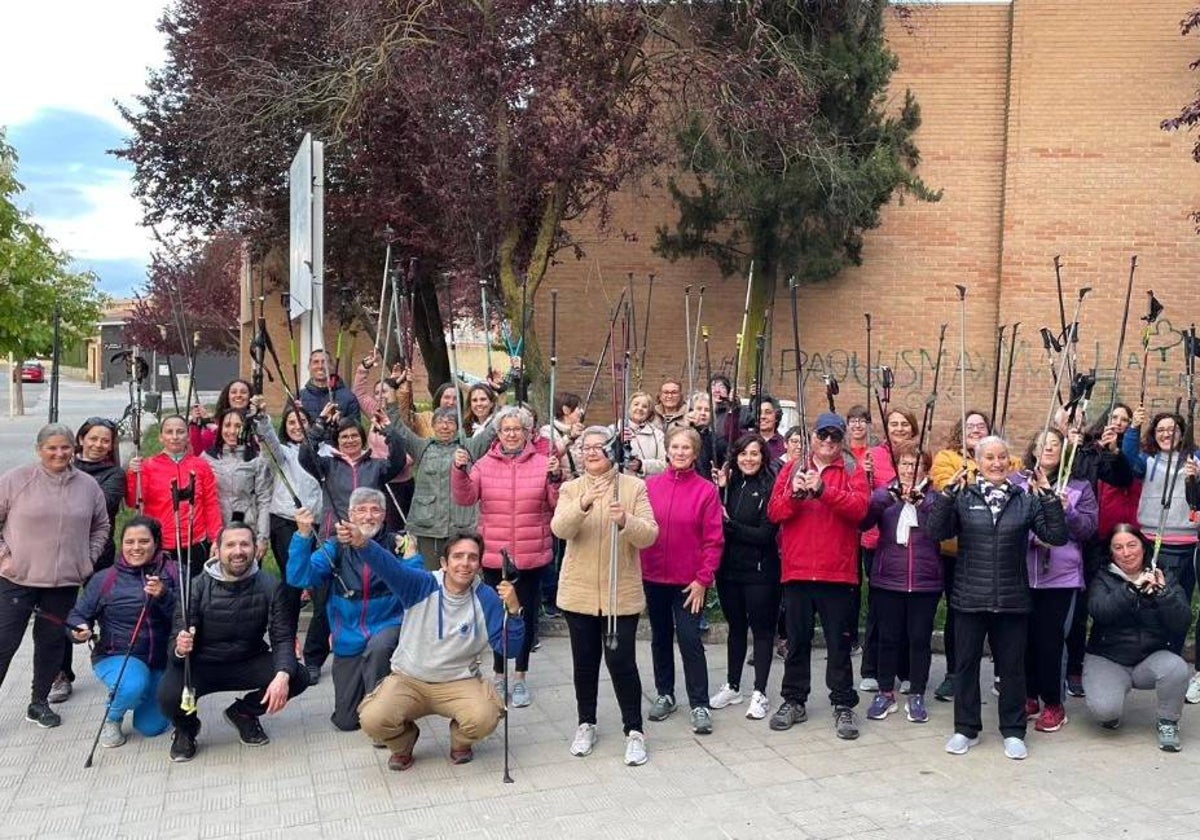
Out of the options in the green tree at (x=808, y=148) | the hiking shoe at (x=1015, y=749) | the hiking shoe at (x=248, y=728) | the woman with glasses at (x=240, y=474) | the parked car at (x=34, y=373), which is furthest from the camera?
the parked car at (x=34, y=373)

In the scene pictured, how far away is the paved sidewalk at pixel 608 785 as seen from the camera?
4605 millimetres

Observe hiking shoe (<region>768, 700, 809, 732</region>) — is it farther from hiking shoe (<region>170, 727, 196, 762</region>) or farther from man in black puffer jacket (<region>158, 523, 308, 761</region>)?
hiking shoe (<region>170, 727, 196, 762</region>)

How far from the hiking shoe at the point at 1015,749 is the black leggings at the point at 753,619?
1.29 m

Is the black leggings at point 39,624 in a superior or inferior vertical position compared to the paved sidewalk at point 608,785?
superior

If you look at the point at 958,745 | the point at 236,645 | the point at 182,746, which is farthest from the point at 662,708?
the point at 182,746

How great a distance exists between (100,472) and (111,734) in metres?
1.66

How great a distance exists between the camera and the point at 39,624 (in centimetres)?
573

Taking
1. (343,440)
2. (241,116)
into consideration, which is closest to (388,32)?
(241,116)

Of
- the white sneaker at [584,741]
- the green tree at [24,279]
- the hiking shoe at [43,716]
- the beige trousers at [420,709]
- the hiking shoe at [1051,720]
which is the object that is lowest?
the hiking shoe at [43,716]

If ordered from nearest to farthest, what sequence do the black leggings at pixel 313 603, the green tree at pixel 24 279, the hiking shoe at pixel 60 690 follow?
the black leggings at pixel 313 603 → the hiking shoe at pixel 60 690 → the green tree at pixel 24 279

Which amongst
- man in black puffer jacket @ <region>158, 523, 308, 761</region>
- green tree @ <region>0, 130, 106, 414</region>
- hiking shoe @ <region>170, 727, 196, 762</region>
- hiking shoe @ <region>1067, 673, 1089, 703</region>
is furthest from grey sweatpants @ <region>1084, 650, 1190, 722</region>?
green tree @ <region>0, 130, 106, 414</region>

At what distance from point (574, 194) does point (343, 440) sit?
7.09 metres

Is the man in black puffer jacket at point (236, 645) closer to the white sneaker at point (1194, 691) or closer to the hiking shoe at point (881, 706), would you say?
the hiking shoe at point (881, 706)

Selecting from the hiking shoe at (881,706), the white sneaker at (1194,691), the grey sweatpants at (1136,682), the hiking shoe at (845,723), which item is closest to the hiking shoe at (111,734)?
the hiking shoe at (845,723)
